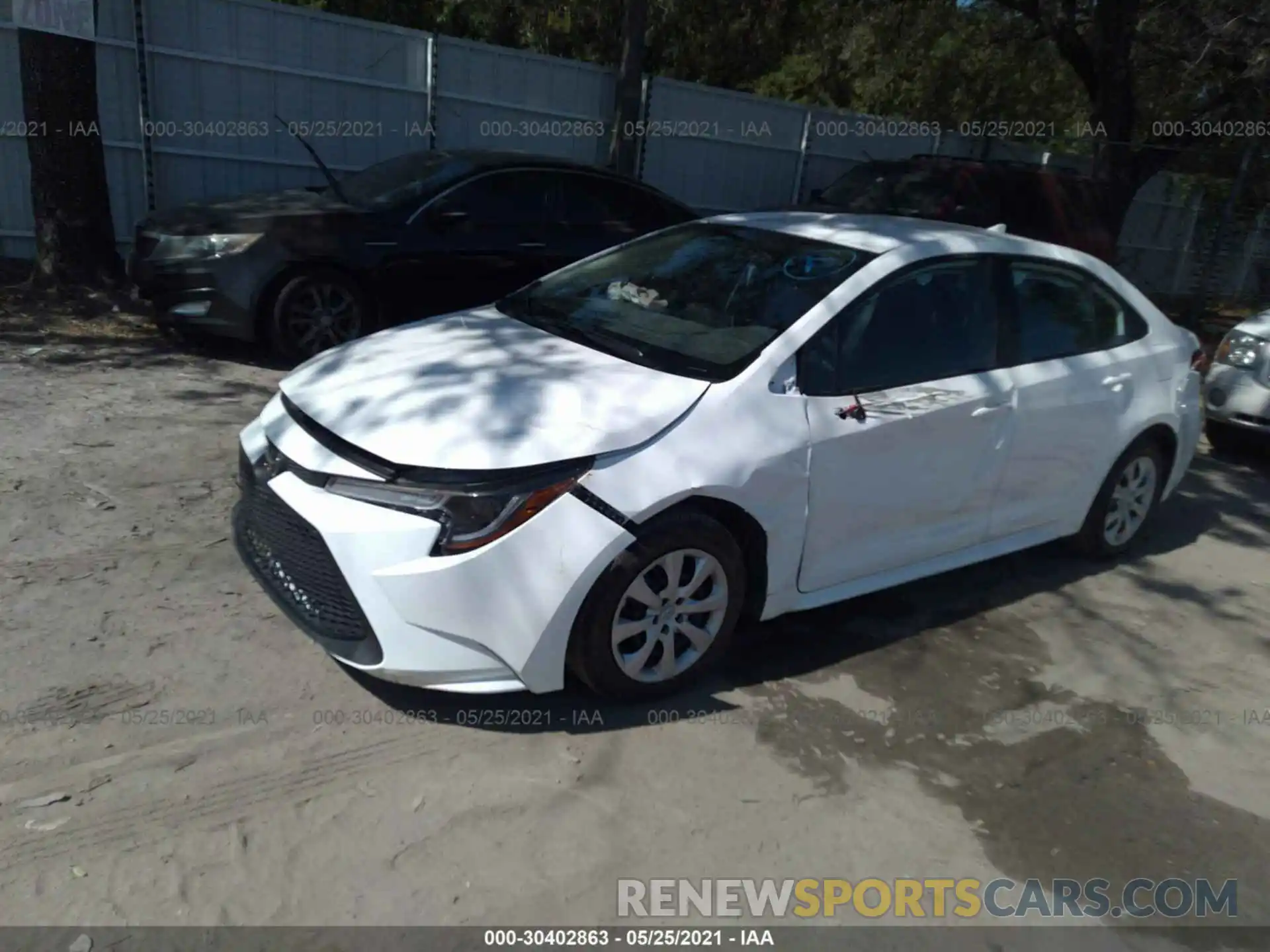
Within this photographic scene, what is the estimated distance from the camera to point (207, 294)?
720 centimetres

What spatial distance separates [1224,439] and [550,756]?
6716 millimetres

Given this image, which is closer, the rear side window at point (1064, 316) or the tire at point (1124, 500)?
the rear side window at point (1064, 316)

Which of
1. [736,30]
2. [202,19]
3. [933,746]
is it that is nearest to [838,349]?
[933,746]

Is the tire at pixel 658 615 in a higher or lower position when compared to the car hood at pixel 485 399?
lower

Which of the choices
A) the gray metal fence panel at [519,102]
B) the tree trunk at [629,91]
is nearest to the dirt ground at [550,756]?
the gray metal fence panel at [519,102]

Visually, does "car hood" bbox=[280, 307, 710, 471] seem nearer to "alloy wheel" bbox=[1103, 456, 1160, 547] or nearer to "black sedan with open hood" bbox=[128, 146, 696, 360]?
"alloy wheel" bbox=[1103, 456, 1160, 547]

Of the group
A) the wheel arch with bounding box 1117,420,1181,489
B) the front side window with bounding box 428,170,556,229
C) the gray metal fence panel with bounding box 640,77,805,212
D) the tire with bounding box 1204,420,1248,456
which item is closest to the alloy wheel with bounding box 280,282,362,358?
the front side window with bounding box 428,170,556,229

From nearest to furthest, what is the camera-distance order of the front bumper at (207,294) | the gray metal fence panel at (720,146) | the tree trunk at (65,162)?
the front bumper at (207,294) < the tree trunk at (65,162) < the gray metal fence panel at (720,146)

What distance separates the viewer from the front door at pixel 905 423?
406cm

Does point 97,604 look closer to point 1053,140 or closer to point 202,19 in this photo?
point 202,19

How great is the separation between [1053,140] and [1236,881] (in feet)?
69.4

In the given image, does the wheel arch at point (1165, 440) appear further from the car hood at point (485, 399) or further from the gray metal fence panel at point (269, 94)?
the gray metal fence panel at point (269, 94)

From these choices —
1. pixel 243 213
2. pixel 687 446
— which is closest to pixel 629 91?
pixel 243 213

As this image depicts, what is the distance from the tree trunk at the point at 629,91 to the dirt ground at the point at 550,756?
8316 millimetres
